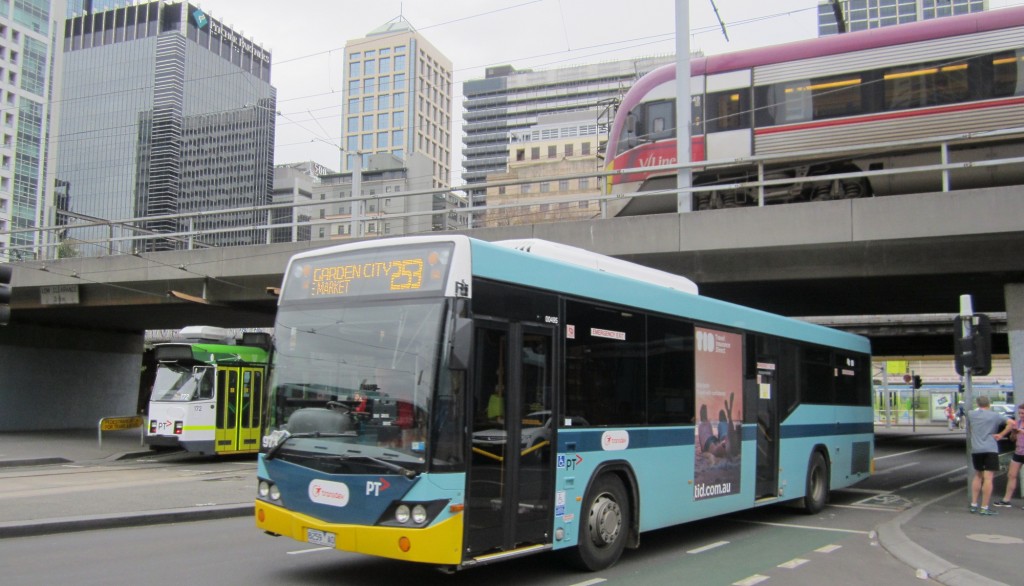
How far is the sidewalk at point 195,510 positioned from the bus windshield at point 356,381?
490 cm

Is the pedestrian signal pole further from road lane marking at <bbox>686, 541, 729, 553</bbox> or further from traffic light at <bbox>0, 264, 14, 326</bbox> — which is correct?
traffic light at <bbox>0, 264, 14, 326</bbox>

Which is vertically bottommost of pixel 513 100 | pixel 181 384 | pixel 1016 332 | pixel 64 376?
pixel 181 384

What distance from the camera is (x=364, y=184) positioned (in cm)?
11044

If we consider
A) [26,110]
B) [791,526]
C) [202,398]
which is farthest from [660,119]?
[26,110]

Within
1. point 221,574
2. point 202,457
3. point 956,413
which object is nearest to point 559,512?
point 221,574

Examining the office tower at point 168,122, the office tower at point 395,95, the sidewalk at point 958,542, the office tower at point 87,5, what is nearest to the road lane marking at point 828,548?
the sidewalk at point 958,542

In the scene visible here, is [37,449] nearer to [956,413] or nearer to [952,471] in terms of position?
[952,471]

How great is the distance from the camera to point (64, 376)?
1319 inches

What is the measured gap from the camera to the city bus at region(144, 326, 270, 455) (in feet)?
68.3

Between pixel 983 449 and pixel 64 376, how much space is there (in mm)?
32727

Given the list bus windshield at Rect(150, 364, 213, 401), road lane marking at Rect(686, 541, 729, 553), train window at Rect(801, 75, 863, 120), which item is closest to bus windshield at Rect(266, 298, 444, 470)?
road lane marking at Rect(686, 541, 729, 553)

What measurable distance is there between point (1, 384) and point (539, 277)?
100 ft

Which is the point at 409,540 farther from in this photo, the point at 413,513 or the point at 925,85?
the point at 925,85

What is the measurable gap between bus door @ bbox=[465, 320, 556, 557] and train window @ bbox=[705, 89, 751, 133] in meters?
12.9
